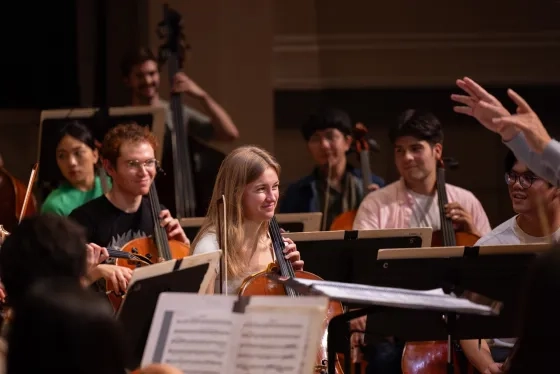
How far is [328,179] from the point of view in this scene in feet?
18.3

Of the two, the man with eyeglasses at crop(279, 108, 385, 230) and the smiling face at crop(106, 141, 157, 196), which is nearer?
the smiling face at crop(106, 141, 157, 196)

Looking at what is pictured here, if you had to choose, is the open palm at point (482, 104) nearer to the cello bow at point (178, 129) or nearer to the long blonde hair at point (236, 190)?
the long blonde hair at point (236, 190)

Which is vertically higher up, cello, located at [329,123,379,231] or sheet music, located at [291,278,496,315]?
cello, located at [329,123,379,231]

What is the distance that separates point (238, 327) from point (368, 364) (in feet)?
7.45

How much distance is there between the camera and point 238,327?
97.4 inches

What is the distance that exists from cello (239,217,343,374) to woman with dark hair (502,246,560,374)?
1.63 m

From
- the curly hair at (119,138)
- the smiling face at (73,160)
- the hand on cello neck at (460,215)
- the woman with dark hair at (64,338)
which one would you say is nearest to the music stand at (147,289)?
the woman with dark hair at (64,338)

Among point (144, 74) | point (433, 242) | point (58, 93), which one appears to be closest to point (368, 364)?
point (433, 242)

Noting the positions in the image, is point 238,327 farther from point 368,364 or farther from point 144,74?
point 144,74

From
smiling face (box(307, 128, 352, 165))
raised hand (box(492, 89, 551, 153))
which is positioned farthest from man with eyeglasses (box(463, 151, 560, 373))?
smiling face (box(307, 128, 352, 165))

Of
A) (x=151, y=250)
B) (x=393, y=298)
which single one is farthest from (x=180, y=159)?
(x=393, y=298)

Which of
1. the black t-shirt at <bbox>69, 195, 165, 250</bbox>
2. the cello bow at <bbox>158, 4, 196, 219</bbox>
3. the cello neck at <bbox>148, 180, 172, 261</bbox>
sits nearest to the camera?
the cello neck at <bbox>148, 180, 172, 261</bbox>

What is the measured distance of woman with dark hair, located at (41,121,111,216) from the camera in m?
5.09

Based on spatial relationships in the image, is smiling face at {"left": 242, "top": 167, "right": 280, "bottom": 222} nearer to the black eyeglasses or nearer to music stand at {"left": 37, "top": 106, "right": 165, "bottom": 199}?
the black eyeglasses
